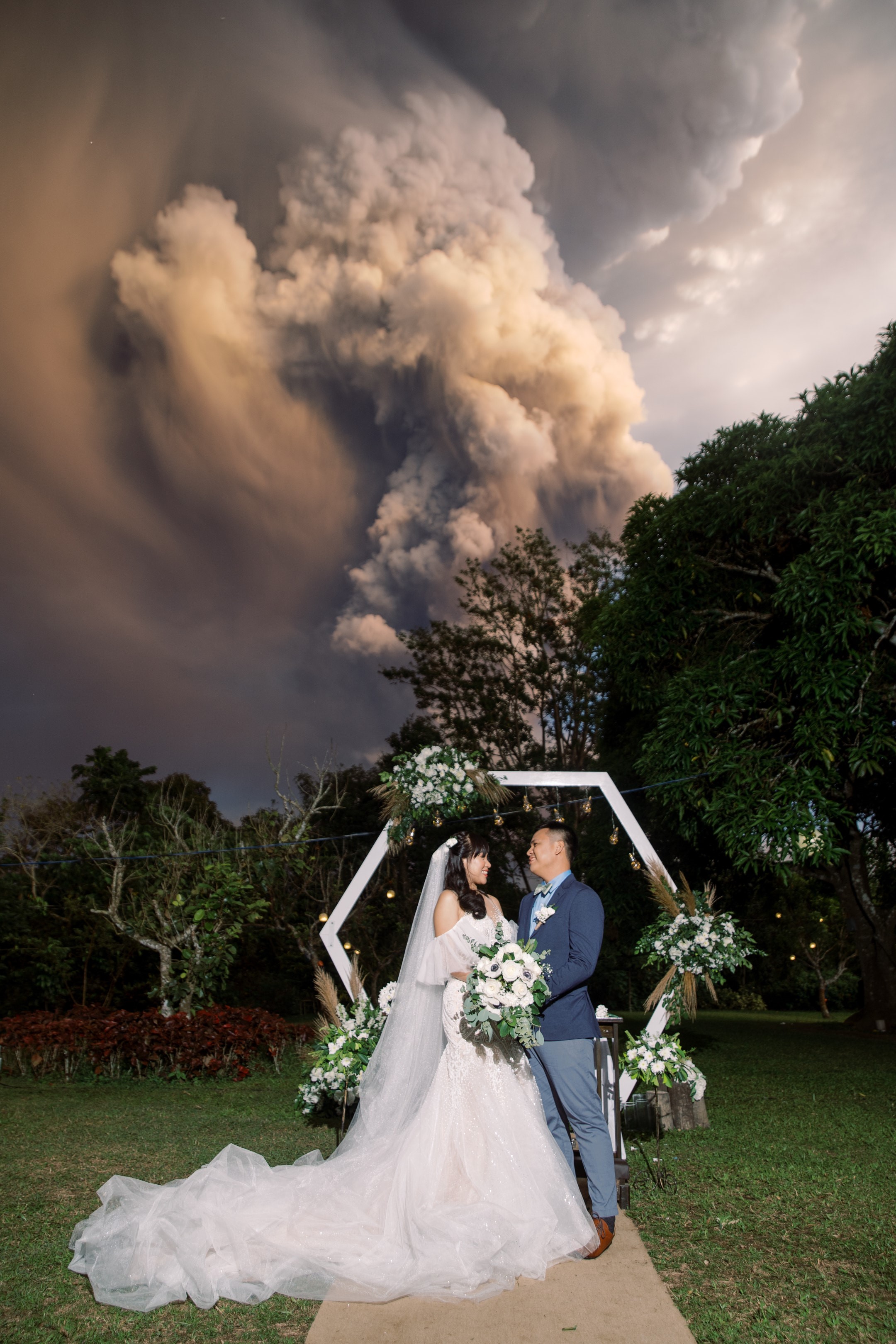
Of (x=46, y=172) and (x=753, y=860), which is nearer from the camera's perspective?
(x=753, y=860)

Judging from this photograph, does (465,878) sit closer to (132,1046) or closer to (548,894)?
(548,894)

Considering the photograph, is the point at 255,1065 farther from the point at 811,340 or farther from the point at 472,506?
the point at 472,506

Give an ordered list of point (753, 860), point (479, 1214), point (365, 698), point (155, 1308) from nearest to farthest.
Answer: point (155, 1308), point (479, 1214), point (753, 860), point (365, 698)

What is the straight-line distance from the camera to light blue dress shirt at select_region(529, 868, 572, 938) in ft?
14.5

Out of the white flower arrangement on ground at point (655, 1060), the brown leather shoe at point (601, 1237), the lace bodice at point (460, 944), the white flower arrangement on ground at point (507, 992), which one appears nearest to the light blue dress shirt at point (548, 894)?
the lace bodice at point (460, 944)

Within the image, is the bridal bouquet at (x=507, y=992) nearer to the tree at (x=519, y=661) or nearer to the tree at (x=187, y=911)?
the tree at (x=187, y=911)

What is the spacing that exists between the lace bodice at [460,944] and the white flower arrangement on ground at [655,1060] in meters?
2.24

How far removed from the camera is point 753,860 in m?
9.48

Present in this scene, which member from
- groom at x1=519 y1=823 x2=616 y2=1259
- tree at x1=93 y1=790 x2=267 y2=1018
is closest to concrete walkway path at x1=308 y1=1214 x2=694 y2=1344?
groom at x1=519 y1=823 x2=616 y2=1259

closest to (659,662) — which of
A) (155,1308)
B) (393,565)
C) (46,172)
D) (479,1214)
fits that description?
(479,1214)

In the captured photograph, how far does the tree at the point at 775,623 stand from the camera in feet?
30.0

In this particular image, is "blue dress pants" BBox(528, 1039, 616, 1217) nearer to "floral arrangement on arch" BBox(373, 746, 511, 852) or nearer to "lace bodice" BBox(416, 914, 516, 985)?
"lace bodice" BBox(416, 914, 516, 985)

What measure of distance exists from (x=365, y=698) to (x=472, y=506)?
7019 mm

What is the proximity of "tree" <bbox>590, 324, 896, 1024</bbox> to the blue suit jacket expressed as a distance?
5.53 metres
